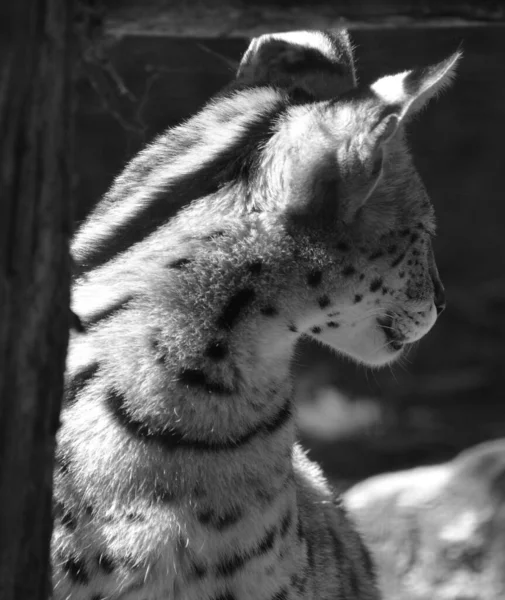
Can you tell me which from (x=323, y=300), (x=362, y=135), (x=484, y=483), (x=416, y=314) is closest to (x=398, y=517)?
(x=484, y=483)

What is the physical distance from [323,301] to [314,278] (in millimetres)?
71

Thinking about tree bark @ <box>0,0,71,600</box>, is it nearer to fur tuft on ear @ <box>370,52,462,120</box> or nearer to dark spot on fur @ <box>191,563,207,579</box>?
dark spot on fur @ <box>191,563,207,579</box>

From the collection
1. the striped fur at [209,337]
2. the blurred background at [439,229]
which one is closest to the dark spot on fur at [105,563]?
the striped fur at [209,337]

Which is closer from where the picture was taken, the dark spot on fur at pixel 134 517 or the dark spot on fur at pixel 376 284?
the dark spot on fur at pixel 134 517

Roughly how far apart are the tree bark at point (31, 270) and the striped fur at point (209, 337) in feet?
1.55

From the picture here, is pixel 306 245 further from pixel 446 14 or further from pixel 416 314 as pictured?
pixel 446 14

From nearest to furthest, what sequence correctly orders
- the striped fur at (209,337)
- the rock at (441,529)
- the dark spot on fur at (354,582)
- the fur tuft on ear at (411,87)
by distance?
the fur tuft on ear at (411,87), the striped fur at (209,337), the dark spot on fur at (354,582), the rock at (441,529)

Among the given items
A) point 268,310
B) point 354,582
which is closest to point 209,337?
point 268,310

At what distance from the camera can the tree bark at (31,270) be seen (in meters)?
1.92

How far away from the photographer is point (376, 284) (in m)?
2.79

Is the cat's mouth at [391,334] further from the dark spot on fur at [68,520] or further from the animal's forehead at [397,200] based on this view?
the dark spot on fur at [68,520]

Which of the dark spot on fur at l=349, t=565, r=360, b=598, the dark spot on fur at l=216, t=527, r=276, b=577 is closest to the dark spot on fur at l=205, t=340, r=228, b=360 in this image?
the dark spot on fur at l=216, t=527, r=276, b=577

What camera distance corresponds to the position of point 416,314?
9.78ft

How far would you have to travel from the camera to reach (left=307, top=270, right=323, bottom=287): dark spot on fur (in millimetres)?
2648
